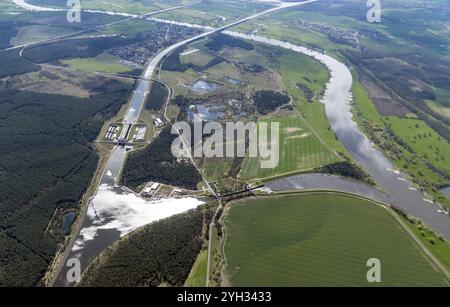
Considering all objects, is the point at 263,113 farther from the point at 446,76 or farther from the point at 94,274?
the point at 446,76

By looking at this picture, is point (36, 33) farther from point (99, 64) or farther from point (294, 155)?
point (294, 155)

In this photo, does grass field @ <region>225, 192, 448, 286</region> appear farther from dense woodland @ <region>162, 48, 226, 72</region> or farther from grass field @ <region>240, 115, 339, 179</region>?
dense woodland @ <region>162, 48, 226, 72</region>

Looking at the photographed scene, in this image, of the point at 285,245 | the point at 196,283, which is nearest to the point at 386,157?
the point at 285,245

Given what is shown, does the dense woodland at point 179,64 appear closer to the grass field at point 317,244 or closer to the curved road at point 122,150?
the curved road at point 122,150

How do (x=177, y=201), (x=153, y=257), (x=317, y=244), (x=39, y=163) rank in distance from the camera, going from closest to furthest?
(x=153, y=257) < (x=317, y=244) < (x=177, y=201) < (x=39, y=163)

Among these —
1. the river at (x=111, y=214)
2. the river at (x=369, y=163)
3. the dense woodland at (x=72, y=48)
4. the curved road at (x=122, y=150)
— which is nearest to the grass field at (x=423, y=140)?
the river at (x=369, y=163)

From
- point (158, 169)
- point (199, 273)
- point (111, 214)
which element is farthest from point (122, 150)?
point (199, 273)
